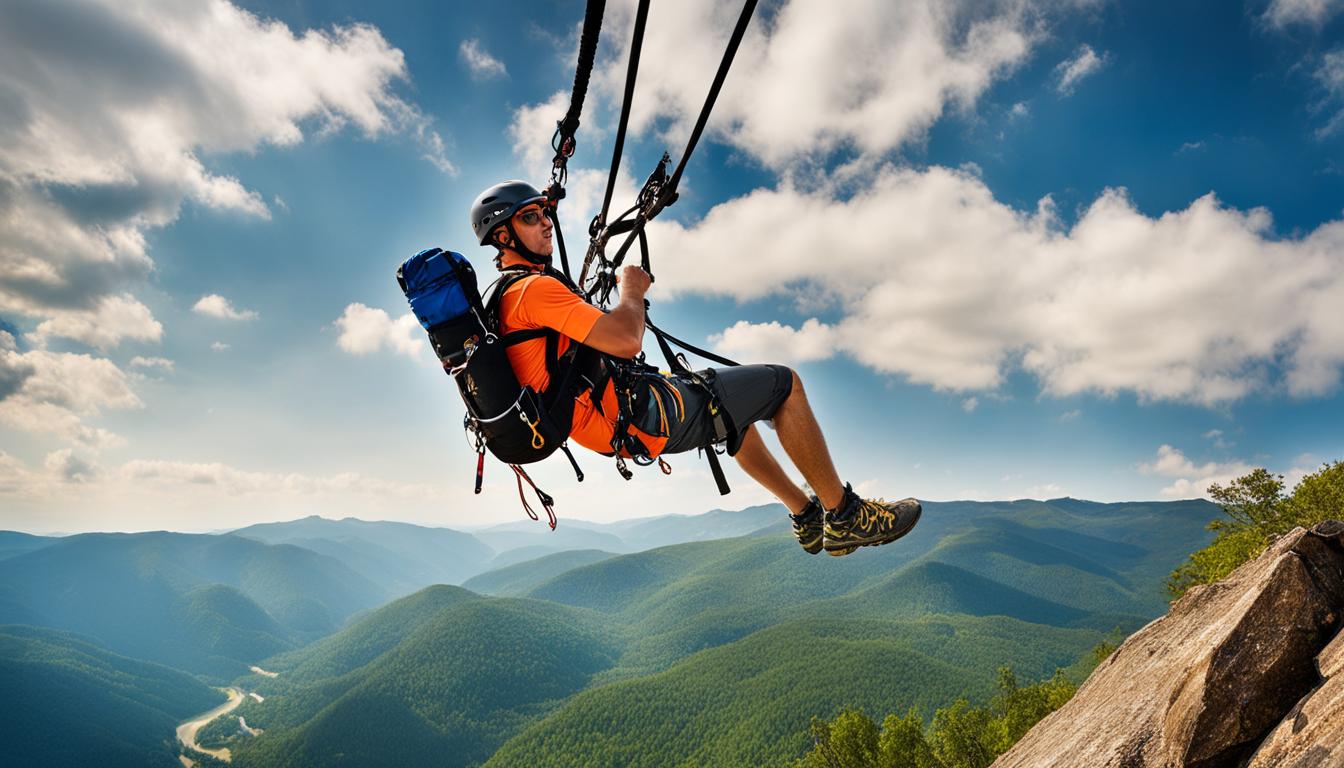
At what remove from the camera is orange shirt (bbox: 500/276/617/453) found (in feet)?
13.5

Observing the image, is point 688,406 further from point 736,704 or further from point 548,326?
point 736,704

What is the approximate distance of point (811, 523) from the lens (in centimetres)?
536

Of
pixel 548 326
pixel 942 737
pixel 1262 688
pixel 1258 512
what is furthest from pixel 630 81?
pixel 942 737

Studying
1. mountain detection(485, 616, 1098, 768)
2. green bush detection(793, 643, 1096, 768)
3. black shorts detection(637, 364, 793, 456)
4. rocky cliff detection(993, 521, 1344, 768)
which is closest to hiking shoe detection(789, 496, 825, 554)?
black shorts detection(637, 364, 793, 456)

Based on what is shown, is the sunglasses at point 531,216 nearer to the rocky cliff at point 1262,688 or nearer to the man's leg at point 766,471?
the man's leg at point 766,471

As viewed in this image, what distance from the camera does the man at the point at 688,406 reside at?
4516 mm

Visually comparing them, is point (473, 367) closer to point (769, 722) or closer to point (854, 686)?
point (769, 722)

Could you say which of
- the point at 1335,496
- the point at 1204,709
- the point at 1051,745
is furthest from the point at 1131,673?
the point at 1335,496

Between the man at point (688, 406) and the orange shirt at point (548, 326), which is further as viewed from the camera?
the man at point (688, 406)

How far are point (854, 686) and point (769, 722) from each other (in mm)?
27826

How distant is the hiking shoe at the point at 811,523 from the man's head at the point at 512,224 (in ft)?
10.4

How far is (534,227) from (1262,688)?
634cm

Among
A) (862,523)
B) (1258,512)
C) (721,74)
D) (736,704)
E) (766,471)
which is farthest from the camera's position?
(736,704)

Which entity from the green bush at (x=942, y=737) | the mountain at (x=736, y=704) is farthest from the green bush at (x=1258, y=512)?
the mountain at (x=736, y=704)
